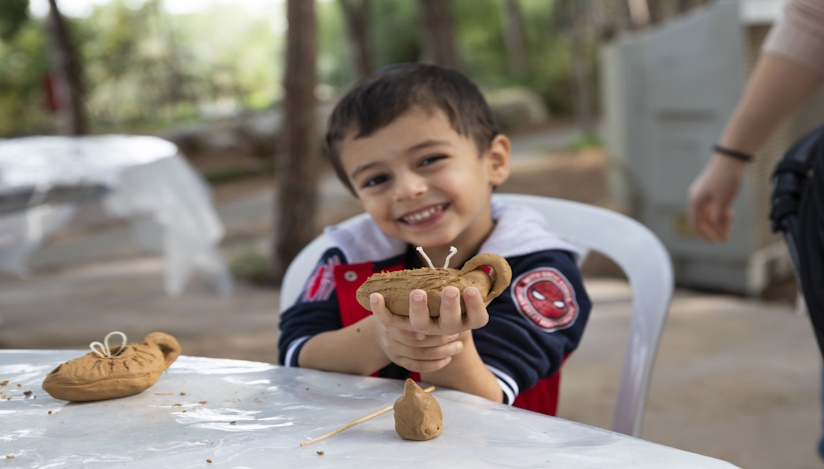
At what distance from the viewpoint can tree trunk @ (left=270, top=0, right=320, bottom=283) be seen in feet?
18.2

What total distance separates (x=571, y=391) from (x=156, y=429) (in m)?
2.80

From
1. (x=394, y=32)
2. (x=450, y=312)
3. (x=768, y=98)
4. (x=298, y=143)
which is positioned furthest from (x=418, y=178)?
(x=394, y=32)

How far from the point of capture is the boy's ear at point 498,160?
67.0 inches

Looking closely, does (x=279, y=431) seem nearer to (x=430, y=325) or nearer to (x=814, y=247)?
(x=430, y=325)

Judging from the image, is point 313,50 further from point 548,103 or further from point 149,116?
point 149,116

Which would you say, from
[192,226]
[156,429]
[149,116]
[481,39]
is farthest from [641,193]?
[481,39]

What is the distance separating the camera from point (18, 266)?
396cm

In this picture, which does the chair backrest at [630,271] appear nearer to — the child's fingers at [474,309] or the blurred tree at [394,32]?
the child's fingers at [474,309]

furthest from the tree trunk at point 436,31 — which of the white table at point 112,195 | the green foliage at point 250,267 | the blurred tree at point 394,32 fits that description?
the blurred tree at point 394,32

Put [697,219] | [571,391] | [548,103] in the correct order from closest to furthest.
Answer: [697,219], [571,391], [548,103]

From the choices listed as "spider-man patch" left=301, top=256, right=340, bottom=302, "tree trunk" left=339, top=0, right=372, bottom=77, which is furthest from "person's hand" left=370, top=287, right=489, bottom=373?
"tree trunk" left=339, top=0, right=372, bottom=77

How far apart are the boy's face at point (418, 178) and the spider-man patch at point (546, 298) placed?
0.17 metres

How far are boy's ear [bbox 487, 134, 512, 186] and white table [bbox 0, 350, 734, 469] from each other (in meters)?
0.62

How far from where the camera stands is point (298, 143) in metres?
5.65
